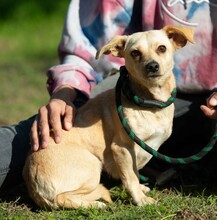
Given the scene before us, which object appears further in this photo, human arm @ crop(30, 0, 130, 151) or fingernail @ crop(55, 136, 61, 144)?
human arm @ crop(30, 0, 130, 151)

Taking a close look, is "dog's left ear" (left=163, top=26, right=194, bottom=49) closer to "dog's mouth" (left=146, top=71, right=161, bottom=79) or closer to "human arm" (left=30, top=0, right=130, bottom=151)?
"dog's mouth" (left=146, top=71, right=161, bottom=79)

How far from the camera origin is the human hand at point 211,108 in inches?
130

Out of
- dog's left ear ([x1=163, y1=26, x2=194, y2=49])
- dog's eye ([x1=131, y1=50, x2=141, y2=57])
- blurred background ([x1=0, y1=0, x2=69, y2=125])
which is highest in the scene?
dog's left ear ([x1=163, y1=26, x2=194, y2=49])

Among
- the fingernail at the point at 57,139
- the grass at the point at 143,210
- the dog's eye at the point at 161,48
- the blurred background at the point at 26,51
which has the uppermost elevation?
the dog's eye at the point at 161,48

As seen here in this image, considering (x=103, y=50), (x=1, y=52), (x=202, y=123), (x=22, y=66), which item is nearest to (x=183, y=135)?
(x=202, y=123)

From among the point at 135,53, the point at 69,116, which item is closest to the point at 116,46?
the point at 135,53

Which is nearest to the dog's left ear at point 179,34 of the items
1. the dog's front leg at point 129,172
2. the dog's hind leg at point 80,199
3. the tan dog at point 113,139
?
the tan dog at point 113,139

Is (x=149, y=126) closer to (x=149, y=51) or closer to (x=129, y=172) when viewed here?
(x=129, y=172)

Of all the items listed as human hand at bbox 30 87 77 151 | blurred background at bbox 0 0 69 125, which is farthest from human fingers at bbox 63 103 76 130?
blurred background at bbox 0 0 69 125

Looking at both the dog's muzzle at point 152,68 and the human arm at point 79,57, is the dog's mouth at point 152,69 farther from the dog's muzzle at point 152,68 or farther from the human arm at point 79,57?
the human arm at point 79,57

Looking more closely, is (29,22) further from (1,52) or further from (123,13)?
(123,13)

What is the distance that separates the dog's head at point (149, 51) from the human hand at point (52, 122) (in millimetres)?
421

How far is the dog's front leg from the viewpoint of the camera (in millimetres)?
3229

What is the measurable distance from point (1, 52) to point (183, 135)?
5.53 meters
